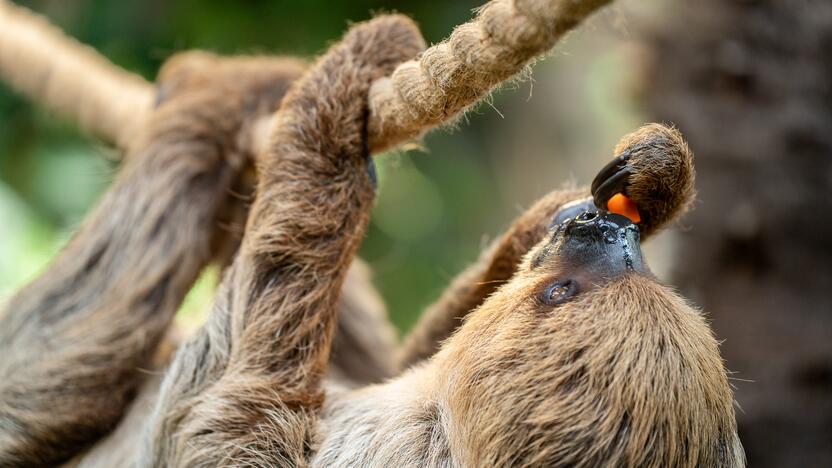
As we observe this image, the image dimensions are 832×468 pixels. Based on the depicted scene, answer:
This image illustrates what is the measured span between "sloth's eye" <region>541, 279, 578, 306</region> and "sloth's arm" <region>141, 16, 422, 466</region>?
85 cm

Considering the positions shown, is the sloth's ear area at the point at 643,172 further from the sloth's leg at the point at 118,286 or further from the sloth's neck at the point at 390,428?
the sloth's leg at the point at 118,286

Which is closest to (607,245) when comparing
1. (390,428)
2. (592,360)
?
(592,360)

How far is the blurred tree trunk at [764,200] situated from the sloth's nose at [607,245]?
1947mm

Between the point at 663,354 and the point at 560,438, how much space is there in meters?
0.37

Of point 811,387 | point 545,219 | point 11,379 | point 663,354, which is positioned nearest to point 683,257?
point 811,387

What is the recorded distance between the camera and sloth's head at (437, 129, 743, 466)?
2.19 metres

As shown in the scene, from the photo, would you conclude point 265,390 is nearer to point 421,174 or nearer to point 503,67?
point 503,67

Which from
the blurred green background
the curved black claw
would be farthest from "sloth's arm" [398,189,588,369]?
the curved black claw

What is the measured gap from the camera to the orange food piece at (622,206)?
2.49 m

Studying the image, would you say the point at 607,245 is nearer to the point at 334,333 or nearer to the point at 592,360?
the point at 592,360

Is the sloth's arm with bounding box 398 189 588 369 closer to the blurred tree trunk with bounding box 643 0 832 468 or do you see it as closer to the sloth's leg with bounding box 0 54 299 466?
the sloth's leg with bounding box 0 54 299 466

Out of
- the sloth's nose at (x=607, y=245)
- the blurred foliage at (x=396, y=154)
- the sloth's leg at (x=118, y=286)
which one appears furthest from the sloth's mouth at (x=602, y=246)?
the blurred foliage at (x=396, y=154)

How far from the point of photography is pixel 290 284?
9.59 ft

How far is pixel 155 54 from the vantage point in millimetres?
7082
